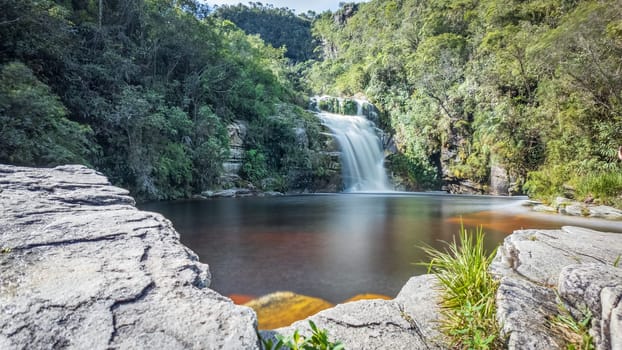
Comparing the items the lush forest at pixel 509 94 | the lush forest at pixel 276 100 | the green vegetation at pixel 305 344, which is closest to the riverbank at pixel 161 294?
the green vegetation at pixel 305 344

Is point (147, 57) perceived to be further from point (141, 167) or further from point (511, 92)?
point (511, 92)

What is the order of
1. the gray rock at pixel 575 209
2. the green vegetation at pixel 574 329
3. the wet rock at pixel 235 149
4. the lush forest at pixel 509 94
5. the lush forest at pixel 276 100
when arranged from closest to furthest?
the green vegetation at pixel 574 329, the gray rock at pixel 575 209, the lush forest at pixel 276 100, the lush forest at pixel 509 94, the wet rock at pixel 235 149

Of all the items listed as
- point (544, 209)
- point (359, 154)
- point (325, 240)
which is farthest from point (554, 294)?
point (359, 154)

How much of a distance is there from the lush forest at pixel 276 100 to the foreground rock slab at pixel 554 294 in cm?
888

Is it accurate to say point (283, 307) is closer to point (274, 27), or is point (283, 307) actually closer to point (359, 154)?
point (359, 154)

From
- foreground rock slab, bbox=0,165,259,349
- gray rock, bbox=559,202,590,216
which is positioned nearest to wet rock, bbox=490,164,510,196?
gray rock, bbox=559,202,590,216

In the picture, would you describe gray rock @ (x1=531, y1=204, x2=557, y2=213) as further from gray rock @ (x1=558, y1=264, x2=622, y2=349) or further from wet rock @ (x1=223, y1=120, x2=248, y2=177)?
wet rock @ (x1=223, y1=120, x2=248, y2=177)

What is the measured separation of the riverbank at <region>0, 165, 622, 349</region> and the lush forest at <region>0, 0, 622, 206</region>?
7.51 m

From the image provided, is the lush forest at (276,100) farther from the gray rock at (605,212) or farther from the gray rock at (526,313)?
the gray rock at (526,313)

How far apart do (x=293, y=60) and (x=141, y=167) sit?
45495 millimetres

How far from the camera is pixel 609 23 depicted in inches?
413

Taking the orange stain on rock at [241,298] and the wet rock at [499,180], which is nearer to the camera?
the orange stain on rock at [241,298]

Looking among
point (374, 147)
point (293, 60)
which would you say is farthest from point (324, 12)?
point (374, 147)

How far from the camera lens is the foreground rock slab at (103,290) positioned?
1048 millimetres
